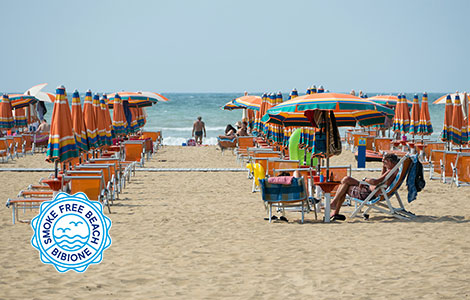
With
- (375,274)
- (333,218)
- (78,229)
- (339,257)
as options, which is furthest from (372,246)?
(78,229)

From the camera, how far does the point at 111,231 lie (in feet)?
25.3

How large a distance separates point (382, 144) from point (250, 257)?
1335cm

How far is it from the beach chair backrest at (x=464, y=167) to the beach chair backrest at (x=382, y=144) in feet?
24.1

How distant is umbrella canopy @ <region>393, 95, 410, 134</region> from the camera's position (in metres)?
19.0

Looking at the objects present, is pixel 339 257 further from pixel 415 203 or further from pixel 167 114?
pixel 167 114

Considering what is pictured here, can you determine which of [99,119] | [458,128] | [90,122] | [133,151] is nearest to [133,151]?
[133,151]

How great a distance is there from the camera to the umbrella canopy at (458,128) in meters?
14.9

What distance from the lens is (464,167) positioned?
11477 millimetres

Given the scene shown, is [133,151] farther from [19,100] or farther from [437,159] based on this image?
[437,159]

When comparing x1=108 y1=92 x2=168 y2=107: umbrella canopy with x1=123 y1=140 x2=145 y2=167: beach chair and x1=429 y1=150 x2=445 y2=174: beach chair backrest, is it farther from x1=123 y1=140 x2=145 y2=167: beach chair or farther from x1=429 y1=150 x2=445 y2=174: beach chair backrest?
x1=429 y1=150 x2=445 y2=174: beach chair backrest

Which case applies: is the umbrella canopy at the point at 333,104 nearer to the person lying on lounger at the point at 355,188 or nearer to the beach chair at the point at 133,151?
the person lying on lounger at the point at 355,188

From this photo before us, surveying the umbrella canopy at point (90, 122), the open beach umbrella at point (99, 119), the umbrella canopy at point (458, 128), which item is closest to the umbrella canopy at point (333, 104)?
the umbrella canopy at point (90, 122)

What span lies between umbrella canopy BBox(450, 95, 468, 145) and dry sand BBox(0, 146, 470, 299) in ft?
16.6

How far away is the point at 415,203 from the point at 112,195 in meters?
4.69
